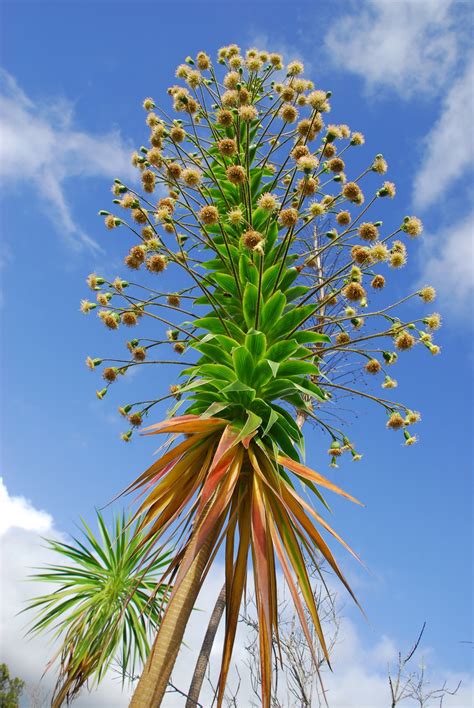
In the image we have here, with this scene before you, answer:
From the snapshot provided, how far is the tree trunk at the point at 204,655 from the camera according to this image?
589 centimetres

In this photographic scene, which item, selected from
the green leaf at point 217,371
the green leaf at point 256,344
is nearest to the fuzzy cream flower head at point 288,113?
the green leaf at point 256,344

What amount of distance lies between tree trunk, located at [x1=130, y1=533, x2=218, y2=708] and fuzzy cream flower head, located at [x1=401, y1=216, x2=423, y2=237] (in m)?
2.76

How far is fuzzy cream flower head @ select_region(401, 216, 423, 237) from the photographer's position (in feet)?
14.6

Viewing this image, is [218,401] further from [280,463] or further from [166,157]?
[166,157]

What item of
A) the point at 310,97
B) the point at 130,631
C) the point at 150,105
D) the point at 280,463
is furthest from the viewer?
the point at 130,631

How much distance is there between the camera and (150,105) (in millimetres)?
5703

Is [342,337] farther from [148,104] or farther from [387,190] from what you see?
[148,104]

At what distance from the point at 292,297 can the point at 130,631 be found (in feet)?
22.6

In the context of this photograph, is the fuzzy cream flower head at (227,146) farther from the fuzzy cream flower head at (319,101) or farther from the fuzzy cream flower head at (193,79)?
the fuzzy cream flower head at (193,79)

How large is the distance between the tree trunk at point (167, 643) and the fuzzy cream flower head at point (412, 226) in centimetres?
276

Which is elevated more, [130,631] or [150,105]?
[150,105]

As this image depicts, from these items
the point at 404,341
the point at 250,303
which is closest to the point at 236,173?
the point at 250,303

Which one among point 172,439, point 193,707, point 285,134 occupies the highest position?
point 285,134

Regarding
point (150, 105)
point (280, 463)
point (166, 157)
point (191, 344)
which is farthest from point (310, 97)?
point (280, 463)
